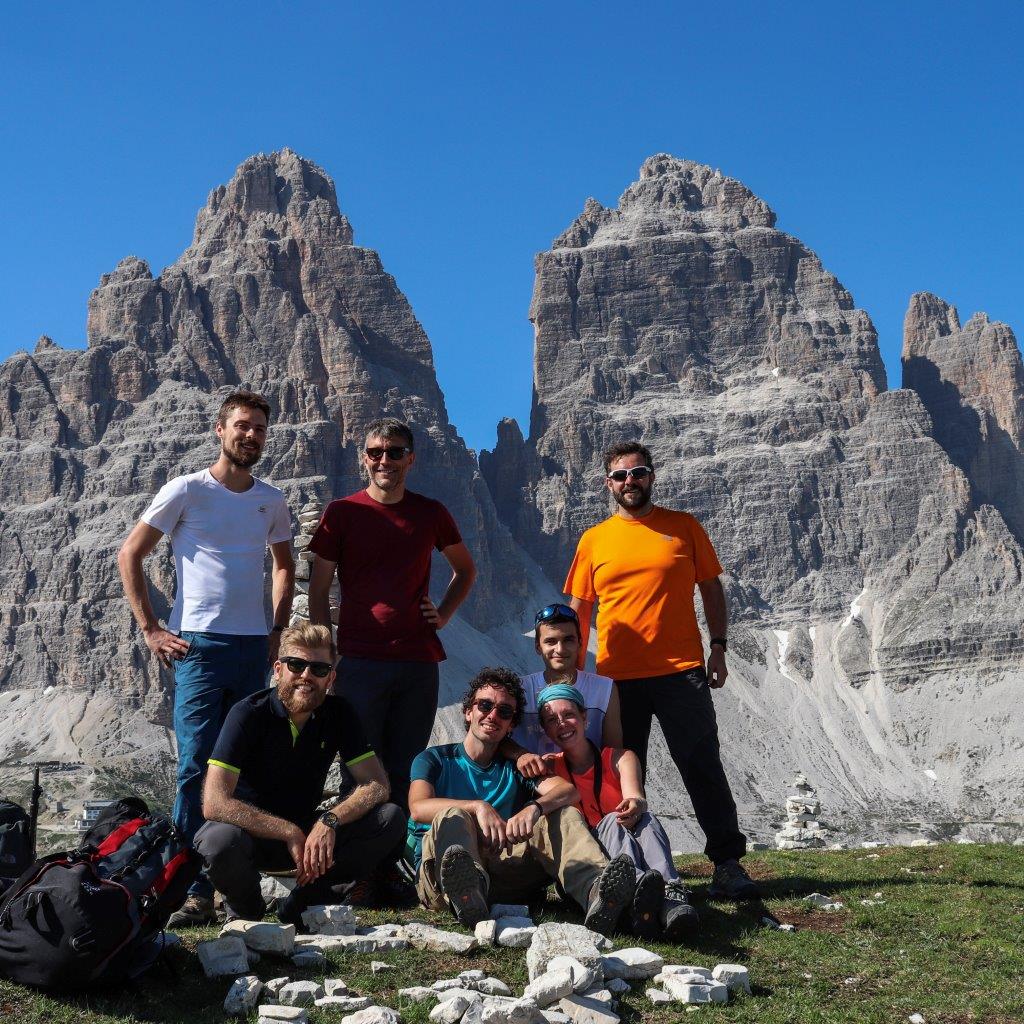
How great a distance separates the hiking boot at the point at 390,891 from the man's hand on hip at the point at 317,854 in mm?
1471

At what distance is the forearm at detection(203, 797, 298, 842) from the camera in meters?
9.24

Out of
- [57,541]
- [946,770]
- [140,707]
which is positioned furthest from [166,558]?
[946,770]

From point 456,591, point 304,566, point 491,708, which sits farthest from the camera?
point 304,566

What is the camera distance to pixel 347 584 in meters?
12.2

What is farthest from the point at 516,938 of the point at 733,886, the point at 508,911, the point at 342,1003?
the point at 733,886

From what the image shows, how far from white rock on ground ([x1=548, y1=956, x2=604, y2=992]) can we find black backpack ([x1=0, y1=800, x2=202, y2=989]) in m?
2.56

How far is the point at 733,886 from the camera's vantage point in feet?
36.7

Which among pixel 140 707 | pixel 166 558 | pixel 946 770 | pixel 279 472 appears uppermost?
pixel 279 472

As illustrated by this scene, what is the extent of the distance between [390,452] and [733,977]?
5.92 m

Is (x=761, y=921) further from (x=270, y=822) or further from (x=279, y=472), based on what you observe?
(x=279, y=472)

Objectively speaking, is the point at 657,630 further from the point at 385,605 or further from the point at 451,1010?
the point at 451,1010

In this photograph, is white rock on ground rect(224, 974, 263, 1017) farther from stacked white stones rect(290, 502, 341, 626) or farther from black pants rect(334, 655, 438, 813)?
stacked white stones rect(290, 502, 341, 626)

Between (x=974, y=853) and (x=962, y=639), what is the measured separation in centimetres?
18584

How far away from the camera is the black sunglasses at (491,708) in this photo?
10172 millimetres
